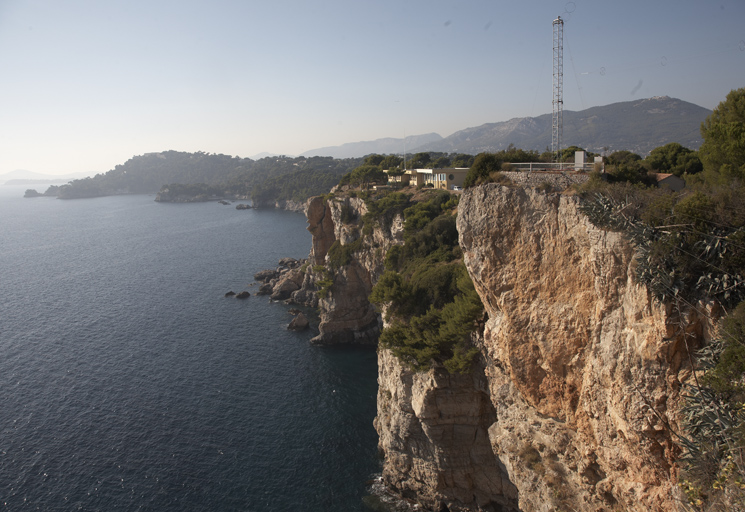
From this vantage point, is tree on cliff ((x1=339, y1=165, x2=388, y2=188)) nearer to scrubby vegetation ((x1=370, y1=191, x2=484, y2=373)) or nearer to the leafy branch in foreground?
scrubby vegetation ((x1=370, y1=191, x2=484, y2=373))

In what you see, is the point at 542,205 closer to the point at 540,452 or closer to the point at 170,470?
the point at 540,452

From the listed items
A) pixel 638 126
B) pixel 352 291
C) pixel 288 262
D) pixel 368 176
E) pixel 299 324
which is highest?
pixel 638 126

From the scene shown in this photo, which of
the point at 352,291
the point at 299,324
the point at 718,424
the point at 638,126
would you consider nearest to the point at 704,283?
the point at 718,424

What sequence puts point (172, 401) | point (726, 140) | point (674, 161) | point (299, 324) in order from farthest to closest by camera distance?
point (299, 324) < point (172, 401) < point (674, 161) < point (726, 140)

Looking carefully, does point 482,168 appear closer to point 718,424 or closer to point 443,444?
point 718,424

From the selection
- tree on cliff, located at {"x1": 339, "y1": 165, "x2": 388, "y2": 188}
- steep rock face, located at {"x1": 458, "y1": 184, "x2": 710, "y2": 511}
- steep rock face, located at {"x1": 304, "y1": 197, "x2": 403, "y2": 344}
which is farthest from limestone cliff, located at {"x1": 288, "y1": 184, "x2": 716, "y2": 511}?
A: tree on cliff, located at {"x1": 339, "y1": 165, "x2": 388, "y2": 188}

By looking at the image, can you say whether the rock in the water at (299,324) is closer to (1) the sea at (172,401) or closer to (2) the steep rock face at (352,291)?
(1) the sea at (172,401)
